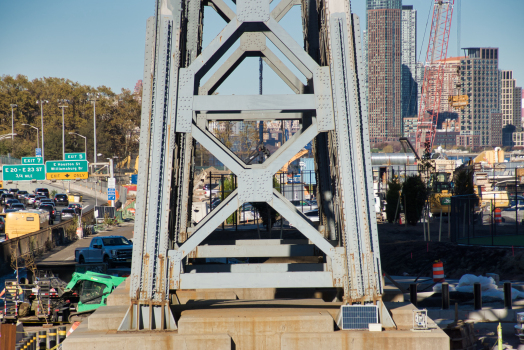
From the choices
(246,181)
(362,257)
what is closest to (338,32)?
(246,181)

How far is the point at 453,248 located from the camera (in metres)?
20.4

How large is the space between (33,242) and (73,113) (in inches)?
3393

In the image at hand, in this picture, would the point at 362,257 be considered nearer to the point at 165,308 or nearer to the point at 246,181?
the point at 246,181

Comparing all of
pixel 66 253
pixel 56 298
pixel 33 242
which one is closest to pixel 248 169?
pixel 56 298

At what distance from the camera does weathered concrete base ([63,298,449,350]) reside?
23.9 ft

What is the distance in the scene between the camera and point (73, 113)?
10931cm

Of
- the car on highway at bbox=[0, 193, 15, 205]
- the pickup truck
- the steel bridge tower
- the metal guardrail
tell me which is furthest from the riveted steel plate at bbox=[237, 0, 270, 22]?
the car on highway at bbox=[0, 193, 15, 205]

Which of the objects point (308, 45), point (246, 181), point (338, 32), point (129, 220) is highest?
point (308, 45)

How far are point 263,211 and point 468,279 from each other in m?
9.43

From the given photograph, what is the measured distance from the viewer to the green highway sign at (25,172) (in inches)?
1868

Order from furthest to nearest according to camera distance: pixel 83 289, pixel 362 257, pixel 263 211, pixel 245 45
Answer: pixel 263 211 → pixel 83 289 → pixel 245 45 → pixel 362 257

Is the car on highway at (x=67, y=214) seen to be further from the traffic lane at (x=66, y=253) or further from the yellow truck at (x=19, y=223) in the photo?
the yellow truck at (x=19, y=223)

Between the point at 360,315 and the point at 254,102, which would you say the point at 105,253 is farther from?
the point at 360,315

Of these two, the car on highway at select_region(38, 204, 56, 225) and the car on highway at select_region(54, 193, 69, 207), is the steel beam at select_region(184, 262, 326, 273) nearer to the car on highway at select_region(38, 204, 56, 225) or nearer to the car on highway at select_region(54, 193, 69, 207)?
the car on highway at select_region(38, 204, 56, 225)
